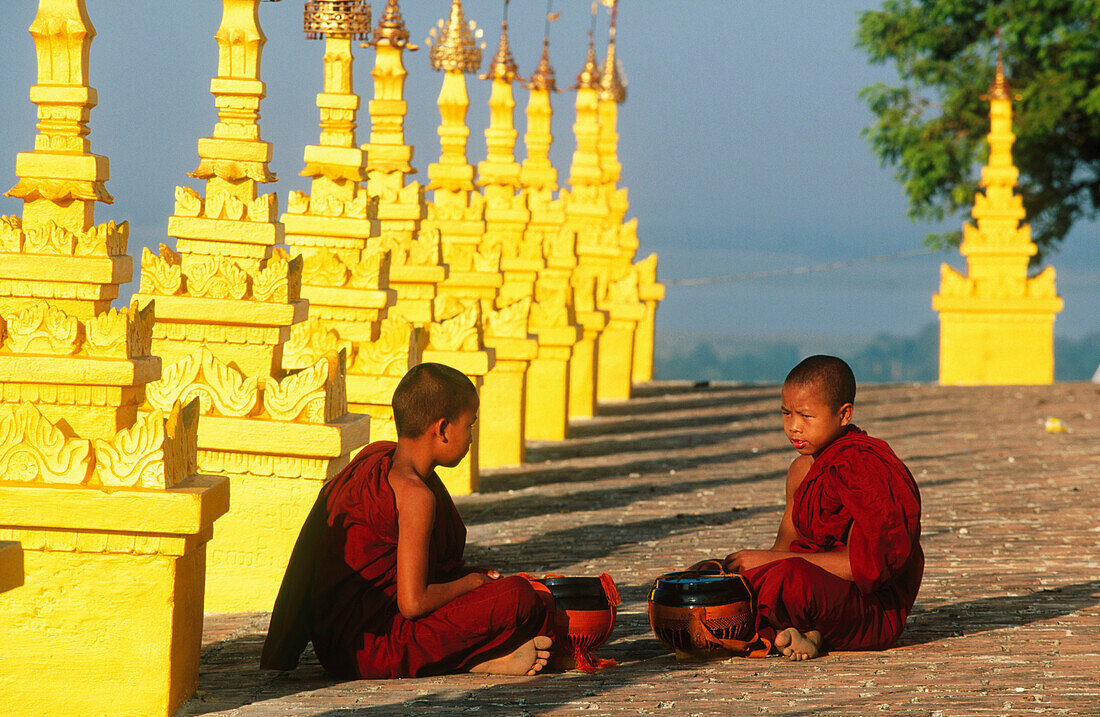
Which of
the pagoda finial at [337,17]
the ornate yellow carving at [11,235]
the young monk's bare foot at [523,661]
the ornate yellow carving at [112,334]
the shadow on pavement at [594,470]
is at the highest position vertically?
the pagoda finial at [337,17]

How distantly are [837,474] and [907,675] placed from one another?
0.70 m

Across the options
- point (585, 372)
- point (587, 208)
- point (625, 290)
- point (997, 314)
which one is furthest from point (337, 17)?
point (997, 314)

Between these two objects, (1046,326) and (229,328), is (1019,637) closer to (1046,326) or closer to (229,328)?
(229,328)

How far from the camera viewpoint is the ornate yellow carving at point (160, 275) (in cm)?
678

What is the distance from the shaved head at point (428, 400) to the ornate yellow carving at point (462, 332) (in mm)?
4003

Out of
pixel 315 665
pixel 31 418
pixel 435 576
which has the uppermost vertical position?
pixel 31 418

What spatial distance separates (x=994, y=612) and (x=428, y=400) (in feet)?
7.63

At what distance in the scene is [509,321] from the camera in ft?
33.8

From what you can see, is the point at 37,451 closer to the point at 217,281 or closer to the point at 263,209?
the point at 217,281

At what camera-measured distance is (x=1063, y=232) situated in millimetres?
24328

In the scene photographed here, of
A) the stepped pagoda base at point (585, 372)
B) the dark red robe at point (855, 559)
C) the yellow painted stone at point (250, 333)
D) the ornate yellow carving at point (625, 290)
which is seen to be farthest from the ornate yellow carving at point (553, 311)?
the dark red robe at point (855, 559)

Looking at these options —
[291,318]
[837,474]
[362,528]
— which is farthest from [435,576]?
[291,318]

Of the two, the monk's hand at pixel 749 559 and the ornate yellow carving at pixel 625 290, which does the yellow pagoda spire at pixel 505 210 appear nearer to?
the ornate yellow carving at pixel 625 290

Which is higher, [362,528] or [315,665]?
[362,528]
